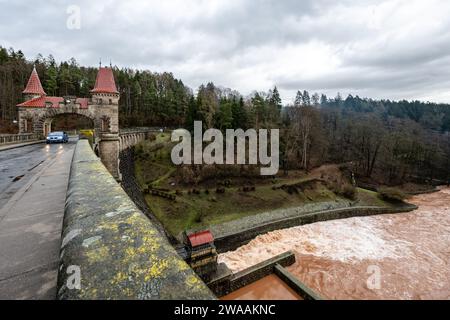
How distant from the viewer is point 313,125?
39906 mm

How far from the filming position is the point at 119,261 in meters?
1.30

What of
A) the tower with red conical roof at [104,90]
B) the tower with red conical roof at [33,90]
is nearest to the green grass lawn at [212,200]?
the tower with red conical roof at [104,90]

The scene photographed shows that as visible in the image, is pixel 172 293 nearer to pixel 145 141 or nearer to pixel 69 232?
pixel 69 232

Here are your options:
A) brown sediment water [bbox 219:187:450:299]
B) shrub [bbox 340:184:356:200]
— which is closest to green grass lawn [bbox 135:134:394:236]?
shrub [bbox 340:184:356:200]

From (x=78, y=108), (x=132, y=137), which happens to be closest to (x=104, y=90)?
(x=78, y=108)

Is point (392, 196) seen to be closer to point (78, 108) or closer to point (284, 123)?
point (284, 123)

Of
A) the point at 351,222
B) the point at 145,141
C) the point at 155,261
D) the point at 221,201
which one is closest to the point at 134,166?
the point at 145,141

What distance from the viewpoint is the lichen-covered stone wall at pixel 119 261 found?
3.55 feet

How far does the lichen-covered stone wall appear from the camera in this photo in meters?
1.08

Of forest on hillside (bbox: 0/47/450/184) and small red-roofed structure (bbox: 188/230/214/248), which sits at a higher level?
forest on hillside (bbox: 0/47/450/184)

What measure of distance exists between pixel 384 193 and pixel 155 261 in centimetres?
3457

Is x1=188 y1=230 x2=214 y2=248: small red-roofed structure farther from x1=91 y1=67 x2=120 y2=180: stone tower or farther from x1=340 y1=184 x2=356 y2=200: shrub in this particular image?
→ x1=340 y1=184 x2=356 y2=200: shrub

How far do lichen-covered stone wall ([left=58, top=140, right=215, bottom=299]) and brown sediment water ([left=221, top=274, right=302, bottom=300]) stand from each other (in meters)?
8.31

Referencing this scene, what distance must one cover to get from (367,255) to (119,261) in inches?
732
